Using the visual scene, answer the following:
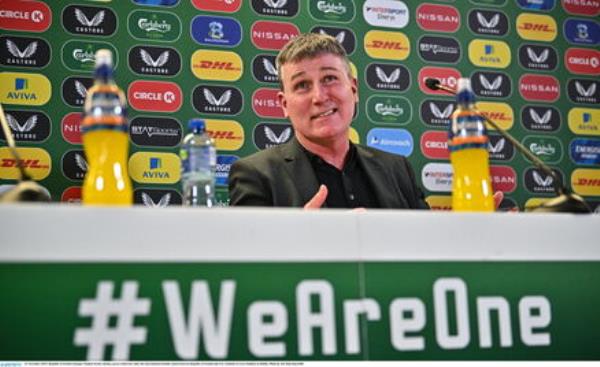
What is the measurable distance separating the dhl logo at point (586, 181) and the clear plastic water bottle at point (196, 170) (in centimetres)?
249

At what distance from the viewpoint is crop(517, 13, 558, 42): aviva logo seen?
359 cm

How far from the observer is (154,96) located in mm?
3018

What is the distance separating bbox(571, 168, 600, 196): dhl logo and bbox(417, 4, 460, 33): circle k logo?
0.95m

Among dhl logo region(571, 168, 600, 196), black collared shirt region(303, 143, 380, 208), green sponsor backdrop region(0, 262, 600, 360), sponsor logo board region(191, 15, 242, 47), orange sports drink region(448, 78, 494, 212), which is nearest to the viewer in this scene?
green sponsor backdrop region(0, 262, 600, 360)

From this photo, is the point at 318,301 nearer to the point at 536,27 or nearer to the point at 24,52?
the point at 24,52

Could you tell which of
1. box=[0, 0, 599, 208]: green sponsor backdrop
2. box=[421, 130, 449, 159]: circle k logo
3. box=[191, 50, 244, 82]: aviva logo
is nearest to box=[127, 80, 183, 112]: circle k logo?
box=[0, 0, 599, 208]: green sponsor backdrop

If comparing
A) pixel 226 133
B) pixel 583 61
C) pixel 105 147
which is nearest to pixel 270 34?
pixel 226 133

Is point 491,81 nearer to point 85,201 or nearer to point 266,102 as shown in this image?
point 266,102

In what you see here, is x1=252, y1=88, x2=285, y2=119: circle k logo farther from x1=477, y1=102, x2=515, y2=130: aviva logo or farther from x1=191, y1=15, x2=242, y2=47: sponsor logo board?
x1=477, y1=102, x2=515, y2=130: aviva logo

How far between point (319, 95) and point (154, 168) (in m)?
1.05

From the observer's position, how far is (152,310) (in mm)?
1020

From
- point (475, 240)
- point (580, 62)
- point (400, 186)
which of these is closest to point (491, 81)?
point (580, 62)

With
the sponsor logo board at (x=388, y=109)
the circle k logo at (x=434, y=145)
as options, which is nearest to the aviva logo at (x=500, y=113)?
the circle k logo at (x=434, y=145)

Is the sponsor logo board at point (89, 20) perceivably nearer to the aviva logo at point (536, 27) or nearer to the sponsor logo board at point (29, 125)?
the sponsor logo board at point (29, 125)
